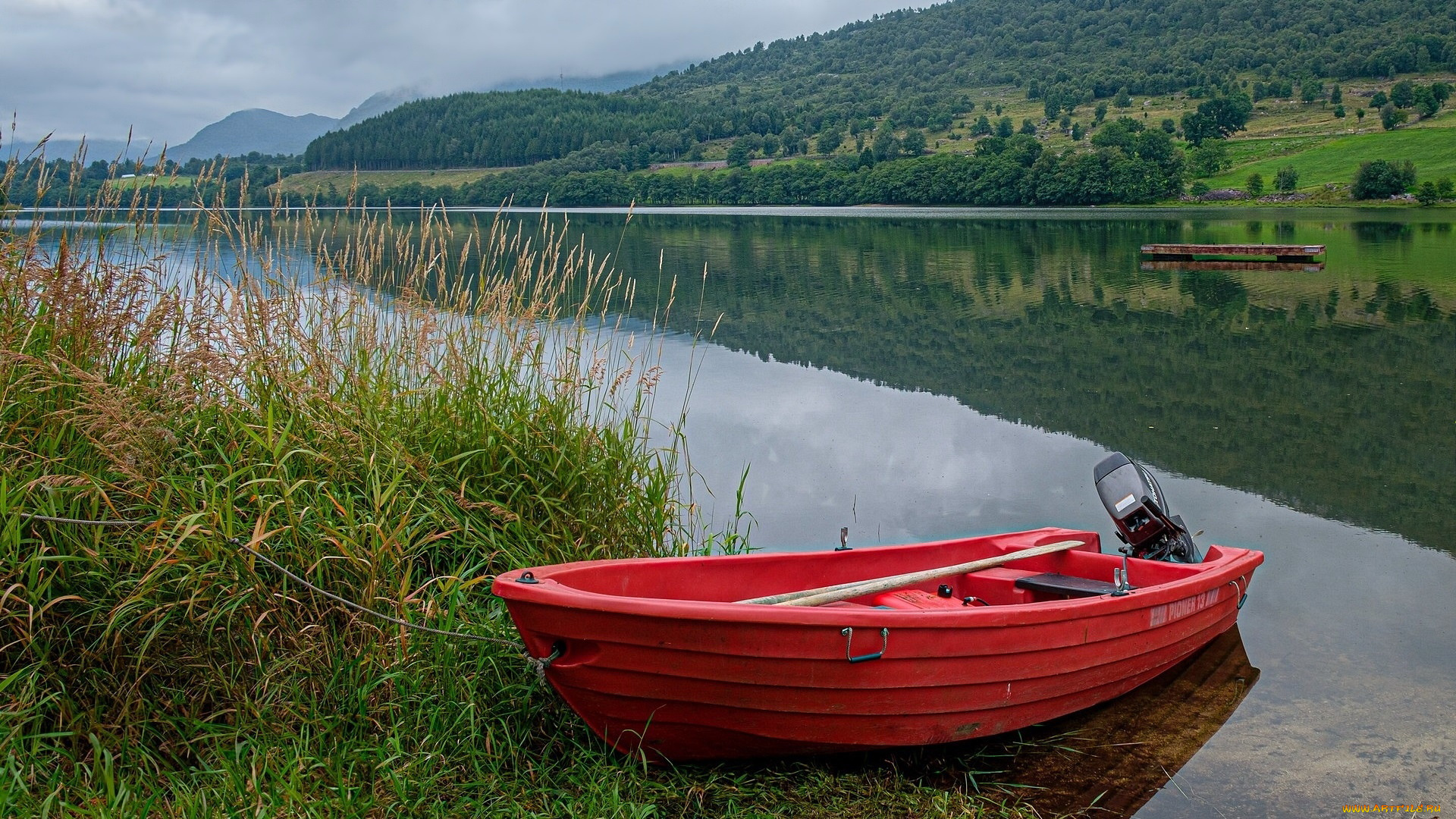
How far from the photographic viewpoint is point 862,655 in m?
4.73

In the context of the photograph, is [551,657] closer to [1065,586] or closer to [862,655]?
[862,655]

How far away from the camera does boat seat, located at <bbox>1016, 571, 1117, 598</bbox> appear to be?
648cm

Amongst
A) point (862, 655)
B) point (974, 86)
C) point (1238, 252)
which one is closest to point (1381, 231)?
point (1238, 252)

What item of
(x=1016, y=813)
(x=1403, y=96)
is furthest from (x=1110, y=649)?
(x=1403, y=96)

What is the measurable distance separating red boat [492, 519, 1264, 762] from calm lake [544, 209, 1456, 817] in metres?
0.60

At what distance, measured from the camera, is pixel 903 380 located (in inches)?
658

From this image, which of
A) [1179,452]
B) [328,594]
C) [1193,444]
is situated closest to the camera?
[328,594]

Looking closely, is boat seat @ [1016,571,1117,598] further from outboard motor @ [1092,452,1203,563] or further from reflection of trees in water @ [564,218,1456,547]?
reflection of trees in water @ [564,218,1456,547]

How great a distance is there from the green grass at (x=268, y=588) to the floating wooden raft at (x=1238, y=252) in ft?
107

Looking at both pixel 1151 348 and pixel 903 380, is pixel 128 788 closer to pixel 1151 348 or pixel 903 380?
pixel 903 380

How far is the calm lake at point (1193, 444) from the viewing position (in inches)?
242

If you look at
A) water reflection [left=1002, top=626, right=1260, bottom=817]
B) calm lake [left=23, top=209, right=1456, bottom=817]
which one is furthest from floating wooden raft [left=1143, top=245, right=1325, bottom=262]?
water reflection [left=1002, top=626, right=1260, bottom=817]

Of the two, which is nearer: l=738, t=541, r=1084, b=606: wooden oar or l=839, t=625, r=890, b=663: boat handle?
l=839, t=625, r=890, b=663: boat handle

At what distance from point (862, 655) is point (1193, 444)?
9485 millimetres
